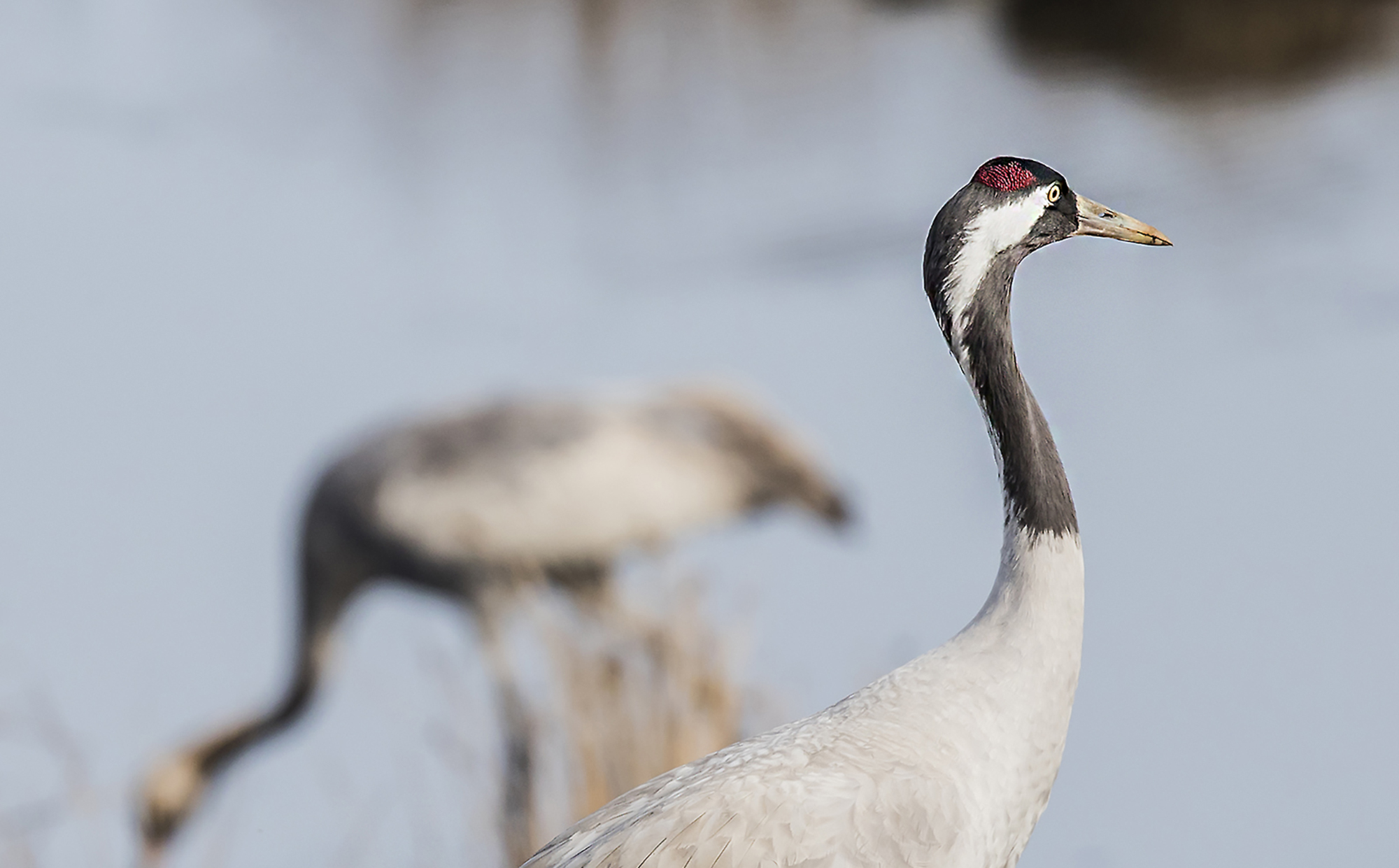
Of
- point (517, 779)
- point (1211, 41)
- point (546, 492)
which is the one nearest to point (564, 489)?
point (546, 492)

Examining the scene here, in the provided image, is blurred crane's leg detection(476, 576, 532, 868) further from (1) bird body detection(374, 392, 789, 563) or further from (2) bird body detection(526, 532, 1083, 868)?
(2) bird body detection(526, 532, 1083, 868)

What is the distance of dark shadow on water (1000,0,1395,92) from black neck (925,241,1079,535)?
6.24 m

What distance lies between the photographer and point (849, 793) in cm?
167

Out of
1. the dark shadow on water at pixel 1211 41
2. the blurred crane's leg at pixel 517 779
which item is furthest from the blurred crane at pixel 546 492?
the dark shadow on water at pixel 1211 41

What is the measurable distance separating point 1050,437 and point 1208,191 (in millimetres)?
5643

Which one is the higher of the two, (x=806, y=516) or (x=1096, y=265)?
(x=1096, y=265)

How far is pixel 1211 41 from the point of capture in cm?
766

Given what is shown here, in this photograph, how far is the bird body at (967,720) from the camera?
167cm

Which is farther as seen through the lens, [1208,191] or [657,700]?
[1208,191]

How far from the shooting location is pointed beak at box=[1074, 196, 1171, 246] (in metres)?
1.76

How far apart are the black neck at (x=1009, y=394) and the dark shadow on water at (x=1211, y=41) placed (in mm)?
6235

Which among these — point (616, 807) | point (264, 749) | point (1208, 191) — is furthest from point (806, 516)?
point (1208, 191)

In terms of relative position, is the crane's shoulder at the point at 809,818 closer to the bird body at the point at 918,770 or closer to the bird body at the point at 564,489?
the bird body at the point at 918,770

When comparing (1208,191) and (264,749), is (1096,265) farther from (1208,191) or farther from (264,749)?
(264,749)
